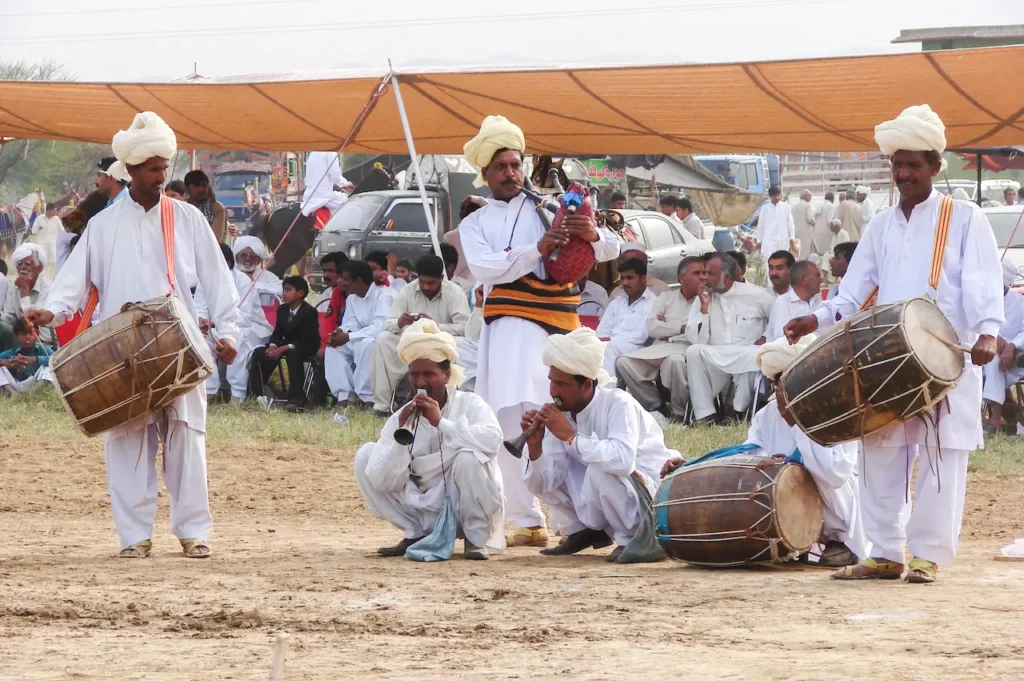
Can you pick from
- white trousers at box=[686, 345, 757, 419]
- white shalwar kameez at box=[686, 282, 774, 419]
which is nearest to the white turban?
white shalwar kameez at box=[686, 282, 774, 419]

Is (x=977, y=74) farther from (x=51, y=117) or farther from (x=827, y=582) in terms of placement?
(x=51, y=117)

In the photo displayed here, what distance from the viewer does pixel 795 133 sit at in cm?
1212

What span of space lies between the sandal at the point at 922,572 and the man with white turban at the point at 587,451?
123 cm

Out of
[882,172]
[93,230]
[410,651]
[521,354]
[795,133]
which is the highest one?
[882,172]

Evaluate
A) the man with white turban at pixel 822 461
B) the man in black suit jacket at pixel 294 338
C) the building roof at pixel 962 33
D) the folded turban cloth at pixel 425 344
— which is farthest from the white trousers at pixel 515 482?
the building roof at pixel 962 33

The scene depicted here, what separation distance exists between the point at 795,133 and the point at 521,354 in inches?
238

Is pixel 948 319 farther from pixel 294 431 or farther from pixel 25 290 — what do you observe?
pixel 25 290

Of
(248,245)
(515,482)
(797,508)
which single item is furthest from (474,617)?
(248,245)

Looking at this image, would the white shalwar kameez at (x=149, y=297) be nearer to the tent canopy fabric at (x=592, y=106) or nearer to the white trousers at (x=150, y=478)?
the white trousers at (x=150, y=478)

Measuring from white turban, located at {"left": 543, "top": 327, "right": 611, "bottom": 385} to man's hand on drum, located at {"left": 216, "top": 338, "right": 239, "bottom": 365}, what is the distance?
1.35 m

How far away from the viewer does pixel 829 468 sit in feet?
19.9

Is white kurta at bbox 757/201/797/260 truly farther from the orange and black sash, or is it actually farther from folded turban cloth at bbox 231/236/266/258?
the orange and black sash

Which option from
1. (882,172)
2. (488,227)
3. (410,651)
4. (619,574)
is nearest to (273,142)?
(488,227)

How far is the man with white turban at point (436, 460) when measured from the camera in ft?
20.5
